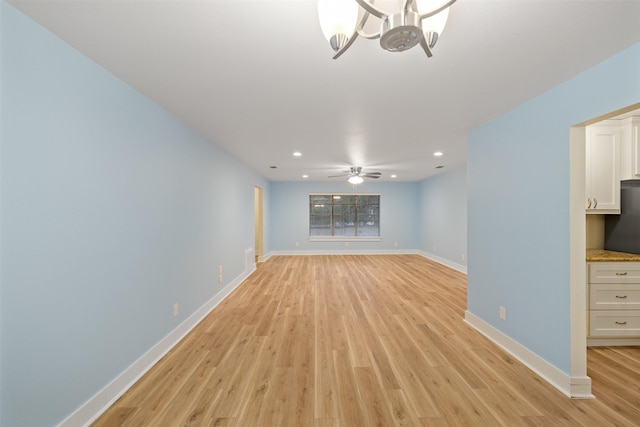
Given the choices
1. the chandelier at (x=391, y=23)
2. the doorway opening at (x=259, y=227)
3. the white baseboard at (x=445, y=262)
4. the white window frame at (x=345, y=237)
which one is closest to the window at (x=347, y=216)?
the white window frame at (x=345, y=237)

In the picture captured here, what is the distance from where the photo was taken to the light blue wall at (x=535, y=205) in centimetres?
172

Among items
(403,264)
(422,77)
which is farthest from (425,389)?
(403,264)

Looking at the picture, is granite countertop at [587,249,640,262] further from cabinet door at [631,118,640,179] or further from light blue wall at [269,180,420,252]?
light blue wall at [269,180,420,252]

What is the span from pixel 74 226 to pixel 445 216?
23.1 ft

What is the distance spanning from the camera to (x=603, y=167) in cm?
240

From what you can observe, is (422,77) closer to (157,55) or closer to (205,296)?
(157,55)

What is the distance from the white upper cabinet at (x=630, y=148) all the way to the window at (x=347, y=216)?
232 inches

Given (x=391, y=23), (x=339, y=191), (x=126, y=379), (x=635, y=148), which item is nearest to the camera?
(x=391, y=23)

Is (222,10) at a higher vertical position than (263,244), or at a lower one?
higher

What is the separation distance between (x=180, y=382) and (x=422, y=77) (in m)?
3.08

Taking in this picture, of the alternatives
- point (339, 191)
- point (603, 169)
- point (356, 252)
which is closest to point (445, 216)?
point (356, 252)

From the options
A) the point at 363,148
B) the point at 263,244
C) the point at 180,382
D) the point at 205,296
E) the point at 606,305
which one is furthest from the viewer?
the point at 263,244

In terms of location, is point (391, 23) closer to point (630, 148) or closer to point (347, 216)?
point (630, 148)

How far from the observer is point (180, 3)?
1186 mm
